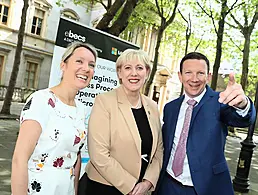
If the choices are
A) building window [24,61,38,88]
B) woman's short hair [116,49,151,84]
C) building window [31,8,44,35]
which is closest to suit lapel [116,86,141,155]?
woman's short hair [116,49,151,84]

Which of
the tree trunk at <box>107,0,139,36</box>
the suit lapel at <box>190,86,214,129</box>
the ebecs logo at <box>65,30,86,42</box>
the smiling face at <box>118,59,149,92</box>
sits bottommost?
the suit lapel at <box>190,86,214,129</box>

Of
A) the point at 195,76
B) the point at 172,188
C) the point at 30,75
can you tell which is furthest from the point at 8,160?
the point at 30,75

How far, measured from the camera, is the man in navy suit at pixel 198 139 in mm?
2508

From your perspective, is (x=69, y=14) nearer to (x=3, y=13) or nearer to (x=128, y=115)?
(x=3, y=13)

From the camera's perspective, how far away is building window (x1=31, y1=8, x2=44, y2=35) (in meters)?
24.4

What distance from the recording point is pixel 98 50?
4.07m

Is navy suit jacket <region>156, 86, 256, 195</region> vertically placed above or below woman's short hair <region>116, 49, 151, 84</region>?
below

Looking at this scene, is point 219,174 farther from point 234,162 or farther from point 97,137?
point 234,162

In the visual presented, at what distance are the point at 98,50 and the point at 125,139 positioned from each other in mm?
1938

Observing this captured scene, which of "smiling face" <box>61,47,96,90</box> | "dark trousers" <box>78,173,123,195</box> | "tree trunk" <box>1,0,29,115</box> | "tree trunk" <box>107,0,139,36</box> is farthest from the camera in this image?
"tree trunk" <box>1,0,29,115</box>

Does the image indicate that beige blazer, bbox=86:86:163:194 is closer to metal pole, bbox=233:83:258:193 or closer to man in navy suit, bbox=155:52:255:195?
man in navy suit, bbox=155:52:255:195

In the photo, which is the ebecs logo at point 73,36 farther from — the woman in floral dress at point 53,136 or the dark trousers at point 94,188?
the dark trousers at point 94,188

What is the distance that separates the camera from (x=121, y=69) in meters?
2.72

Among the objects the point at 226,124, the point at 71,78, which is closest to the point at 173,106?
the point at 226,124
